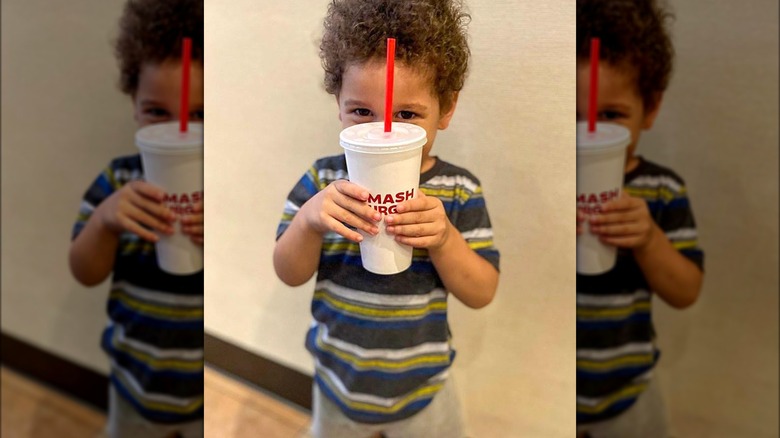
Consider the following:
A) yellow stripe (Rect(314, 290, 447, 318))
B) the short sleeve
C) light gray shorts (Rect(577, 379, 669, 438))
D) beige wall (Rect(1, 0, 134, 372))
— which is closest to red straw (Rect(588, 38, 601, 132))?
the short sleeve

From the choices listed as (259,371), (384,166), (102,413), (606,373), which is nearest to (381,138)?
(384,166)

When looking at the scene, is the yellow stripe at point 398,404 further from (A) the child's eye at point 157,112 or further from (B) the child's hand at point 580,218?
(A) the child's eye at point 157,112

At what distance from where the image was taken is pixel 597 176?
0.62m

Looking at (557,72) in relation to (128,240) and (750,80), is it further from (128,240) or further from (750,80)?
(128,240)

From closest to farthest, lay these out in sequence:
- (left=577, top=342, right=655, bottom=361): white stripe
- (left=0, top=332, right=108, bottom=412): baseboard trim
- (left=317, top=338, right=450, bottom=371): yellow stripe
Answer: (left=317, top=338, right=450, bottom=371): yellow stripe < (left=577, top=342, right=655, bottom=361): white stripe < (left=0, top=332, right=108, bottom=412): baseboard trim

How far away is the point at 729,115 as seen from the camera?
68 cm

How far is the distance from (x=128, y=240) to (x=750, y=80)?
82 centimetres

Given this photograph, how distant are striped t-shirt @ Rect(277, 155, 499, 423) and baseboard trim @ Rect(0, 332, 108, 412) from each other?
0.73 m

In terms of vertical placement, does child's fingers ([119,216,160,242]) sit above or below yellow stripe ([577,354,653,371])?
above

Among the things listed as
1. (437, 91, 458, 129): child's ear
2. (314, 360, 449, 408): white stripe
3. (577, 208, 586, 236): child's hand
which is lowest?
(314, 360, 449, 408): white stripe

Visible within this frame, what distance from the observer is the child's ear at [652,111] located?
67cm

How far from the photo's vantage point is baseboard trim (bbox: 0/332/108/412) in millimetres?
1117

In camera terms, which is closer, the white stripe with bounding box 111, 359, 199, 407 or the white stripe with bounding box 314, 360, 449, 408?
the white stripe with bounding box 314, 360, 449, 408

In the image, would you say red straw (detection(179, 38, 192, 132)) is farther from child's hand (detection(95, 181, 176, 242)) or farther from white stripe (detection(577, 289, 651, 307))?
white stripe (detection(577, 289, 651, 307))
